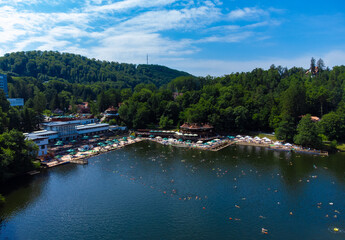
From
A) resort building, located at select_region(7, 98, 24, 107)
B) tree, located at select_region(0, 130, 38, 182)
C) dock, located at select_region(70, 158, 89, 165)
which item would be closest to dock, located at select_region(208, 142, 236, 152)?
dock, located at select_region(70, 158, 89, 165)

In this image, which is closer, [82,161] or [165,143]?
[82,161]

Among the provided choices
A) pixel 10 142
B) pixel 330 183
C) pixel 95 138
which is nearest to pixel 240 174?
pixel 330 183

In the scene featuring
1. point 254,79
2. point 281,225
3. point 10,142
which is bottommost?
point 281,225

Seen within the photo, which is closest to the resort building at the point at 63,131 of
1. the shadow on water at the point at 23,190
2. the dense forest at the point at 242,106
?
the dense forest at the point at 242,106

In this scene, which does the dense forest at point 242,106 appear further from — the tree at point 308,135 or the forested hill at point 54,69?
the forested hill at point 54,69

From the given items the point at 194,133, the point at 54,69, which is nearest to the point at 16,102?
the point at 194,133

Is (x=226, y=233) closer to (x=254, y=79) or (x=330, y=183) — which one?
(x=330, y=183)
